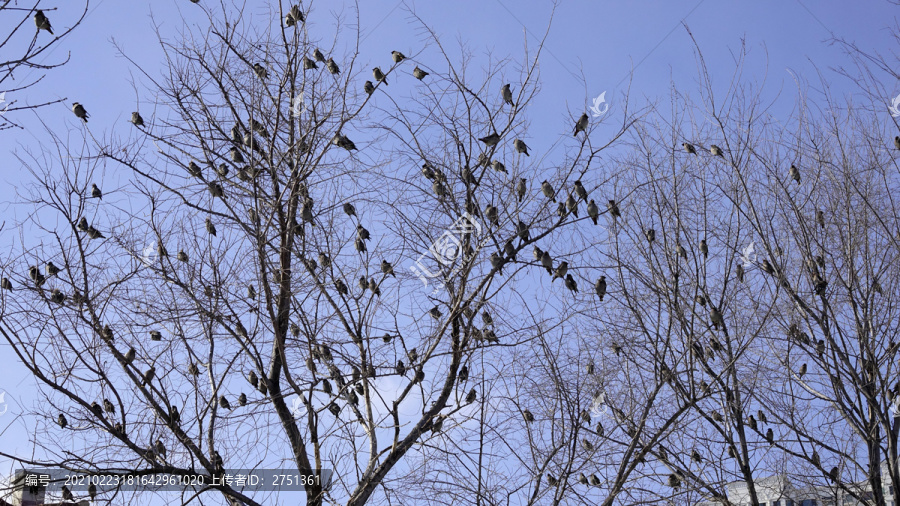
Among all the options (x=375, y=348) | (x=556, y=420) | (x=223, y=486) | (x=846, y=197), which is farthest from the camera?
(x=846, y=197)

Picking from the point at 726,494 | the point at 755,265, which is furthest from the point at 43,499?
the point at 755,265

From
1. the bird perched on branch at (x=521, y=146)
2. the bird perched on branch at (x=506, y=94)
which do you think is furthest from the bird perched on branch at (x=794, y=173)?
the bird perched on branch at (x=506, y=94)

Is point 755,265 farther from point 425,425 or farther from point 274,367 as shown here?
point 274,367

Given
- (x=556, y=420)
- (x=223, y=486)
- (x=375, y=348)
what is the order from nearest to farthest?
(x=223, y=486)
(x=375, y=348)
(x=556, y=420)

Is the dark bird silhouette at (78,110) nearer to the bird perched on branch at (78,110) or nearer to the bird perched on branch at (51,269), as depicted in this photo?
the bird perched on branch at (78,110)

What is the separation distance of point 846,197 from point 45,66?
6.46m

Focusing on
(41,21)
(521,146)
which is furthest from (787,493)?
(41,21)

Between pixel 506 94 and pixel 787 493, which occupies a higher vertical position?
pixel 506 94

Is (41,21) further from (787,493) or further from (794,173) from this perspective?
(787,493)

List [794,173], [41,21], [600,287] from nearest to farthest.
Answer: [41,21] → [600,287] → [794,173]

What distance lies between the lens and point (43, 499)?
6.37 meters

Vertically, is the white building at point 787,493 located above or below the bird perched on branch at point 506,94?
below

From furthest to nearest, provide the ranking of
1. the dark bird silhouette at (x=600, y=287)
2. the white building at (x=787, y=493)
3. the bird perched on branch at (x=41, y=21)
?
the white building at (x=787, y=493)
the dark bird silhouette at (x=600, y=287)
the bird perched on branch at (x=41, y=21)

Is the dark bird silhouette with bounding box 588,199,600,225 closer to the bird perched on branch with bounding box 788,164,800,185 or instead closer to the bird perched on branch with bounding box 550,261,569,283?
the bird perched on branch with bounding box 550,261,569,283
